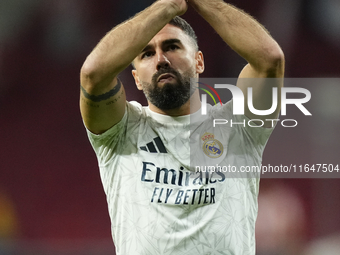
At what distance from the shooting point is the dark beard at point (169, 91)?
1.46m

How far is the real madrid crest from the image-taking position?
1445 millimetres

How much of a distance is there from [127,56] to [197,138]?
1.40 feet

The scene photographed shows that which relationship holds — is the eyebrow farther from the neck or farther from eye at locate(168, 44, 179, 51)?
the neck

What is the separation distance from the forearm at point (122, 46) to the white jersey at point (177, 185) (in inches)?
8.6

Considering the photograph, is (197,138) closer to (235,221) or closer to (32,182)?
(235,221)

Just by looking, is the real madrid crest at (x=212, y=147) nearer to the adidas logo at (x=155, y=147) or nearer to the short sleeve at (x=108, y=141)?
the adidas logo at (x=155, y=147)

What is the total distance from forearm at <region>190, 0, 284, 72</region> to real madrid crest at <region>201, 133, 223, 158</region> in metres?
0.31

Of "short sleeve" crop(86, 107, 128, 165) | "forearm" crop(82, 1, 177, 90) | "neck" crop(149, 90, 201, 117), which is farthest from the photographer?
"neck" crop(149, 90, 201, 117)

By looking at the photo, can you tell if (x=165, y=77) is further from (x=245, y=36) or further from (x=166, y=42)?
(x=245, y=36)

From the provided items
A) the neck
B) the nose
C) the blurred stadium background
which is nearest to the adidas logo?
the neck

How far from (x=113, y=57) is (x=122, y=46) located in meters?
0.05

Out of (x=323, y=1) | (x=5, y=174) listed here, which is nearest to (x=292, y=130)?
(x=323, y=1)

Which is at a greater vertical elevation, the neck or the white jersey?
the neck

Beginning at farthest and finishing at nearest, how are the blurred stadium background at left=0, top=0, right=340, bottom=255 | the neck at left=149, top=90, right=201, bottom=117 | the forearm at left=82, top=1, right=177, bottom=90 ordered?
1. the blurred stadium background at left=0, top=0, right=340, bottom=255
2. the neck at left=149, top=90, right=201, bottom=117
3. the forearm at left=82, top=1, right=177, bottom=90
